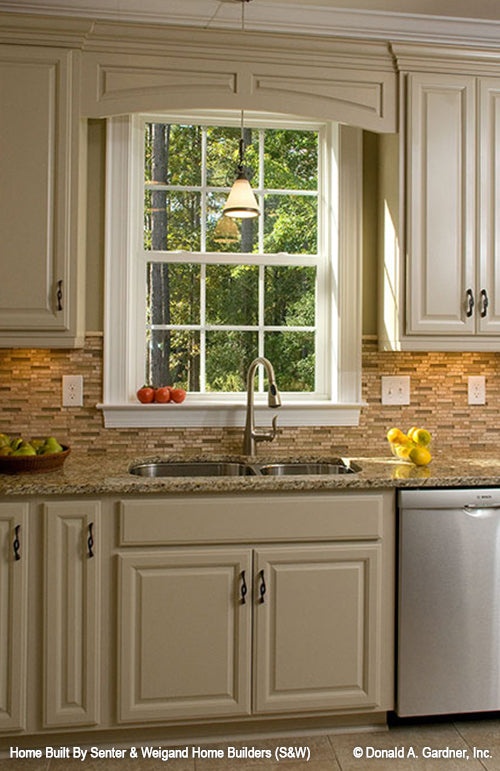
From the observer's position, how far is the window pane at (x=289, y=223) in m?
3.32

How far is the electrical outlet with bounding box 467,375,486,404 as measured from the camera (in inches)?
130

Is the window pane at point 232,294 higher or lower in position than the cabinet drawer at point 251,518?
higher

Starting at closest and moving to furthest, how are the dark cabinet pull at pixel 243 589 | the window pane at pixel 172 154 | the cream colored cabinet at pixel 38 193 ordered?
1. the dark cabinet pull at pixel 243 589
2. the cream colored cabinet at pixel 38 193
3. the window pane at pixel 172 154

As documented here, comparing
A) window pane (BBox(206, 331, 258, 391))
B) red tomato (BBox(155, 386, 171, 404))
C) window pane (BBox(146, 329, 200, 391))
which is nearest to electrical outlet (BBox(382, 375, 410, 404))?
window pane (BBox(206, 331, 258, 391))

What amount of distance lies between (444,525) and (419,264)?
3.47ft

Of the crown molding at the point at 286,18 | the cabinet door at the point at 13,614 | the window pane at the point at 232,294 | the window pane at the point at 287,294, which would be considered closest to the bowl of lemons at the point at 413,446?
the window pane at the point at 287,294

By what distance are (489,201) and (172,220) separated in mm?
1359

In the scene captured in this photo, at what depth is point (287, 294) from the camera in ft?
10.9

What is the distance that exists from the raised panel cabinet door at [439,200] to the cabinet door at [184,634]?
127cm

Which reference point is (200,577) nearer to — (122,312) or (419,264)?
(122,312)

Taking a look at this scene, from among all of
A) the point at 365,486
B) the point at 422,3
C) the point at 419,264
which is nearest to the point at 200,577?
the point at 365,486

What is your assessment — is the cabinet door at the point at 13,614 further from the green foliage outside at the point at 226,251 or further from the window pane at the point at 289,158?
the window pane at the point at 289,158

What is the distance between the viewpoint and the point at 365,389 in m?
3.24

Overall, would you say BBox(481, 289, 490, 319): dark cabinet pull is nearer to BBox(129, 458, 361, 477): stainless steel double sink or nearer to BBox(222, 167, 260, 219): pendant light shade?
BBox(129, 458, 361, 477): stainless steel double sink
